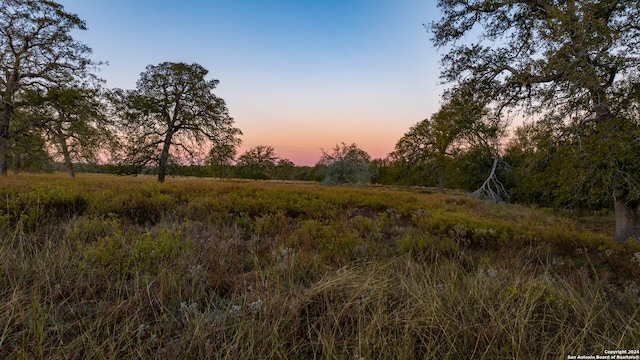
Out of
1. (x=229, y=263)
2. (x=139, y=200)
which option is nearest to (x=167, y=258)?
(x=229, y=263)

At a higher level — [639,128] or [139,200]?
[639,128]

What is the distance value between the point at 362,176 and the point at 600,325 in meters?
36.2

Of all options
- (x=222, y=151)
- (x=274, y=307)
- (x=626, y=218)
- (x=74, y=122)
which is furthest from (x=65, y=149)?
(x=626, y=218)

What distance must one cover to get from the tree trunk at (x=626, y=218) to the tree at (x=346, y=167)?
30.8m

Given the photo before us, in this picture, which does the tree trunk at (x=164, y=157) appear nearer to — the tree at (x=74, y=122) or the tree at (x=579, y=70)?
the tree at (x=74, y=122)

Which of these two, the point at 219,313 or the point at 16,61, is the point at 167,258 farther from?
the point at 16,61

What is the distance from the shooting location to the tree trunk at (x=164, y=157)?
21734 mm

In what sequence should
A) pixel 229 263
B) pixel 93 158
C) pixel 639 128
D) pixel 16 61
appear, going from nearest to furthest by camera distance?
1. pixel 229 263
2. pixel 639 128
3. pixel 16 61
4. pixel 93 158

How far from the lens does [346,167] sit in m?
38.1

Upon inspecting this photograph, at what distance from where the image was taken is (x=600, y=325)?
211 cm

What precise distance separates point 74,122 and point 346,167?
1169 inches

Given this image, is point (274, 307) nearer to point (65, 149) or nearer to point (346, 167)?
point (65, 149)

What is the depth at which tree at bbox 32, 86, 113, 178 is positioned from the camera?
16.1 metres

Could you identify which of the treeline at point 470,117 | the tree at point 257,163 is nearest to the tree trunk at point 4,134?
the treeline at point 470,117
